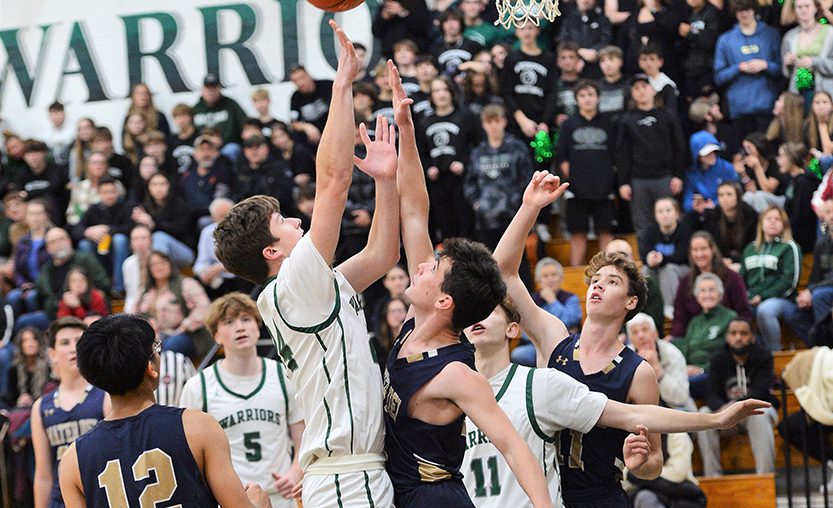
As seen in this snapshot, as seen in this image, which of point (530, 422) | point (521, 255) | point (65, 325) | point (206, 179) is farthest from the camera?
point (206, 179)

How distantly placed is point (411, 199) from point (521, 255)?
0.67m

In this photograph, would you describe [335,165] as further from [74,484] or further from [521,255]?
[74,484]

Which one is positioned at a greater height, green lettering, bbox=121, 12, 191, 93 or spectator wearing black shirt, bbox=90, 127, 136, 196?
green lettering, bbox=121, 12, 191, 93

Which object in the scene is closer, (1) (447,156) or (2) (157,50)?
(1) (447,156)

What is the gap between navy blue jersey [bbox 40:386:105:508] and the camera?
25.6 feet

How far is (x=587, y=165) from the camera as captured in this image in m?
11.6

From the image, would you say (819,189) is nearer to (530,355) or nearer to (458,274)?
(530,355)

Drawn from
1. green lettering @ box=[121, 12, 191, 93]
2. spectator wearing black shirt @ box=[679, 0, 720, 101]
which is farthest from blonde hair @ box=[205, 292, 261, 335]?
green lettering @ box=[121, 12, 191, 93]

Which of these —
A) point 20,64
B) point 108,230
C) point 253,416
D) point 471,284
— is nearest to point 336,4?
point 471,284

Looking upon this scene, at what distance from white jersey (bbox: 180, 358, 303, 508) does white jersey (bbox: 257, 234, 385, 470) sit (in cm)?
273

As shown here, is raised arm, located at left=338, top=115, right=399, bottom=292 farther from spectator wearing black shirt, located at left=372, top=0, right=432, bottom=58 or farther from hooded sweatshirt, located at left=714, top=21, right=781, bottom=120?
spectator wearing black shirt, located at left=372, top=0, right=432, bottom=58

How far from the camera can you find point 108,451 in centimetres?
452

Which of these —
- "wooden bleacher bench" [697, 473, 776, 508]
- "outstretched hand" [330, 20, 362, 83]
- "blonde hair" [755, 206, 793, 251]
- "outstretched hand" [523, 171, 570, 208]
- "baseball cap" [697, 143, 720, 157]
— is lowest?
"wooden bleacher bench" [697, 473, 776, 508]

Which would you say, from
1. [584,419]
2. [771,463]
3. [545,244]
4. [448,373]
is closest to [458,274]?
[448,373]
